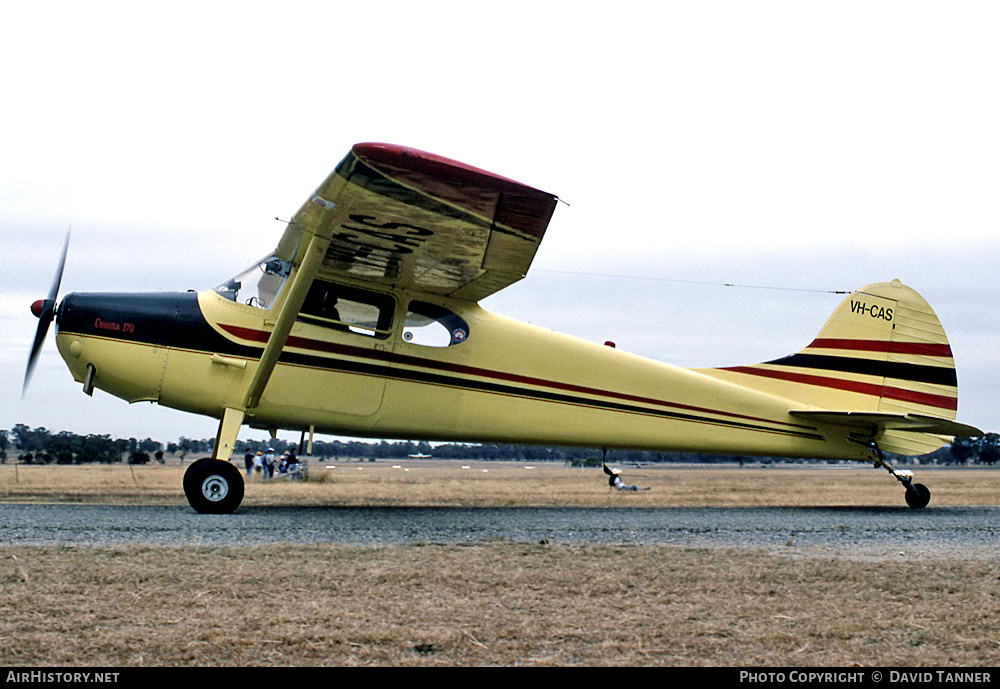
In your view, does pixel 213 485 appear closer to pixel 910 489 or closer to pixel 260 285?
pixel 260 285

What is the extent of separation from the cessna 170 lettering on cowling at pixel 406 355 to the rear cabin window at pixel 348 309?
2cm

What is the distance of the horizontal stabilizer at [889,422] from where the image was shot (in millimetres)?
11188

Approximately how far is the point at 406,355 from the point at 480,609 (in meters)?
5.75

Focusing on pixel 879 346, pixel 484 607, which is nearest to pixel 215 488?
pixel 484 607

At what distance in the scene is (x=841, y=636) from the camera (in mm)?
4094

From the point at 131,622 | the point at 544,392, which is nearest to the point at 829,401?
the point at 544,392

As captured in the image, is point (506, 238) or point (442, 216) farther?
point (506, 238)

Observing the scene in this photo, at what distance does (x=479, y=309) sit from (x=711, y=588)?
19.8 feet

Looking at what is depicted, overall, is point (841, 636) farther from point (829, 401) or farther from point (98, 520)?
point (829, 401)

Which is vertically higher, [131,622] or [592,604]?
[592,604]

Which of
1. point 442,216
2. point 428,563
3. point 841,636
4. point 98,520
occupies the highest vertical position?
point 442,216

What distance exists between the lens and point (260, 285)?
9.78m

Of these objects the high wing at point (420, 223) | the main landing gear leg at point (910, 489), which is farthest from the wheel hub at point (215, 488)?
the main landing gear leg at point (910, 489)

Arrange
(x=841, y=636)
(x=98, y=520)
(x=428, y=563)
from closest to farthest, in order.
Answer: (x=841, y=636) → (x=428, y=563) → (x=98, y=520)
